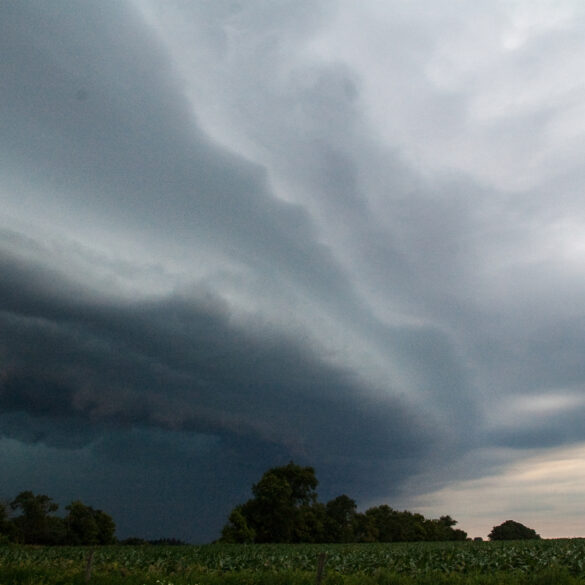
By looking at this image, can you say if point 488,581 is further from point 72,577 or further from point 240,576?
point 72,577

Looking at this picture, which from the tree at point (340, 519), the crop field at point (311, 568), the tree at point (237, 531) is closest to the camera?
the crop field at point (311, 568)

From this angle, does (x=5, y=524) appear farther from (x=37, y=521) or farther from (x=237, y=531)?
(x=237, y=531)

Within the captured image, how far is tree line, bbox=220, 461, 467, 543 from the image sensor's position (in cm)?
9331

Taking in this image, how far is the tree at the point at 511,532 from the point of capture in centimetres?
13650

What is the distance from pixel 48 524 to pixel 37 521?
2475 mm

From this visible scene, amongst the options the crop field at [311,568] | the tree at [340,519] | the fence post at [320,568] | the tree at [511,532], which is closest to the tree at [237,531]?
the tree at [340,519]

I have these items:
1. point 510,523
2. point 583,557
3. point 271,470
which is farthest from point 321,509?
point 583,557

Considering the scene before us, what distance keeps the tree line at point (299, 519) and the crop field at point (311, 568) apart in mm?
57485

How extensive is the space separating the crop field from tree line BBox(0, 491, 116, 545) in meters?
82.6

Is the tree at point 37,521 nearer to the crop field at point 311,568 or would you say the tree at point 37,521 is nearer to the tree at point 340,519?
the tree at point 340,519

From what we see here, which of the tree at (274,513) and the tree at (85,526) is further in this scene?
the tree at (85,526)

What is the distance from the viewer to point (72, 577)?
22672 millimetres

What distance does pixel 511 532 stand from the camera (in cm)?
13825

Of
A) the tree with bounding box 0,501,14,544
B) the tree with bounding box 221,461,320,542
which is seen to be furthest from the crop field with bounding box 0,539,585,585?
the tree with bounding box 0,501,14,544
